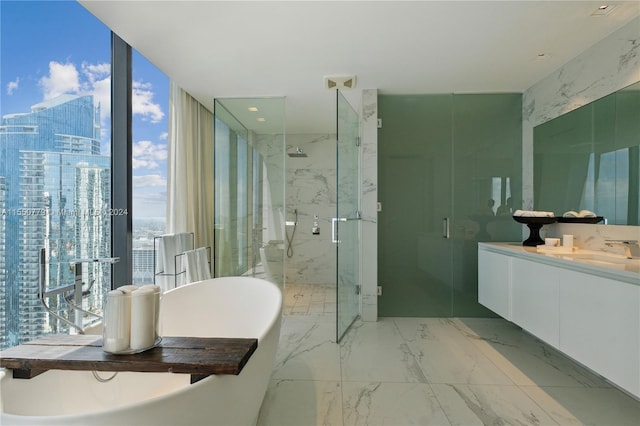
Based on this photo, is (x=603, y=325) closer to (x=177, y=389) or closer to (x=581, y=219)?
(x=581, y=219)

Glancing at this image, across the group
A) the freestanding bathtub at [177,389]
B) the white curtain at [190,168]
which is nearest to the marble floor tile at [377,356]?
the freestanding bathtub at [177,389]

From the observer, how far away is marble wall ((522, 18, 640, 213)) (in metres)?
2.22

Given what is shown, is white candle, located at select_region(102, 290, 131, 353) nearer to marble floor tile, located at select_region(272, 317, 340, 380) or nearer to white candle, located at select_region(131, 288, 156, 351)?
white candle, located at select_region(131, 288, 156, 351)

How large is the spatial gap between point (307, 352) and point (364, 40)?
252cm

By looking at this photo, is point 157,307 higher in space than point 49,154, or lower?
lower

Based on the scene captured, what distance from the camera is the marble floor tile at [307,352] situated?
2.25 m

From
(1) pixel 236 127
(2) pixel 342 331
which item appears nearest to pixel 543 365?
(2) pixel 342 331

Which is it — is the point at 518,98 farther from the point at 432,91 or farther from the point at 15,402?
the point at 15,402

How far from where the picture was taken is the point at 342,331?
2.94 meters

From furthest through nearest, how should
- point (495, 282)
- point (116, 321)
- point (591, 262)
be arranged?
point (495, 282) < point (591, 262) < point (116, 321)

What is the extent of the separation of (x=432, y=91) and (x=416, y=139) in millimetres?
528

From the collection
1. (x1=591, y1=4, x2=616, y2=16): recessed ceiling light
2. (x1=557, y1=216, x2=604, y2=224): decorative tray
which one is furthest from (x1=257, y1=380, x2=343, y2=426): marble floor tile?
(x1=591, y1=4, x2=616, y2=16): recessed ceiling light

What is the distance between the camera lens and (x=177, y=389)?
1.16 metres

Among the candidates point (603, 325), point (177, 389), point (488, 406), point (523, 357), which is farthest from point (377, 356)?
point (177, 389)
